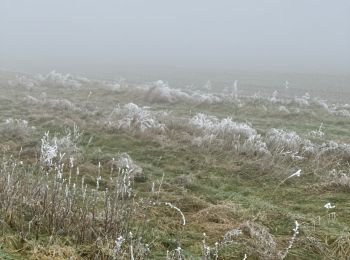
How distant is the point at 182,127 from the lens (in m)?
13.7

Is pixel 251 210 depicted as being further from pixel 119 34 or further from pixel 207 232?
pixel 119 34

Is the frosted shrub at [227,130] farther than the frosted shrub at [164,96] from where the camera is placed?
No

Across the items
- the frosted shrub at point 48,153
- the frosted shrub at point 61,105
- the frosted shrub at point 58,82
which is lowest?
the frosted shrub at point 58,82

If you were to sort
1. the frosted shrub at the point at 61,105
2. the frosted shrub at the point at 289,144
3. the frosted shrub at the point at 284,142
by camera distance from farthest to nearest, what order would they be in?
the frosted shrub at the point at 61,105
the frosted shrub at the point at 284,142
the frosted shrub at the point at 289,144

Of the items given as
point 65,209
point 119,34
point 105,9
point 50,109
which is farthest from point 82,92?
point 105,9

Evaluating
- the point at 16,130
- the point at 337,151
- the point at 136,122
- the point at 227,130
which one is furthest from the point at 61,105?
the point at 337,151

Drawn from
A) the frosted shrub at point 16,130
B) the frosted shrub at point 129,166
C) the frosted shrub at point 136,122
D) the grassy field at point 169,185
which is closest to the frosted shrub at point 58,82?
the grassy field at point 169,185

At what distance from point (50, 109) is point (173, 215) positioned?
984cm

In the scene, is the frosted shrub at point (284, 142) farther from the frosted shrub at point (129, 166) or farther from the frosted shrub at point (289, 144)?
the frosted shrub at point (129, 166)

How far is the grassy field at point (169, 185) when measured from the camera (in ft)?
19.6

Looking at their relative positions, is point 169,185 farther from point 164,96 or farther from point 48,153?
point 164,96

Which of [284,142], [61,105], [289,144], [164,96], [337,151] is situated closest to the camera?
[337,151]

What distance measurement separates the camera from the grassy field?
19.6 feet

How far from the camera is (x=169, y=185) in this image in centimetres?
927
